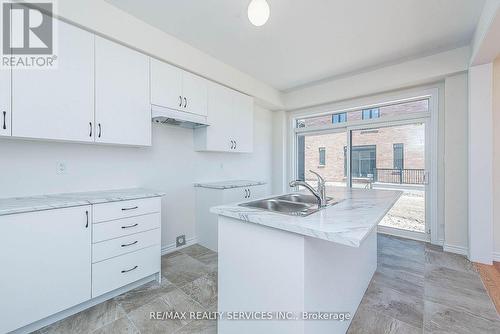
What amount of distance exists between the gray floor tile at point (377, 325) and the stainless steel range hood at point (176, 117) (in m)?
2.55

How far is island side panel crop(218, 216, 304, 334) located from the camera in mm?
1072

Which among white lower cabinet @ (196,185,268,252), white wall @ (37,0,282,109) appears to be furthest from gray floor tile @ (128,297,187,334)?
white wall @ (37,0,282,109)

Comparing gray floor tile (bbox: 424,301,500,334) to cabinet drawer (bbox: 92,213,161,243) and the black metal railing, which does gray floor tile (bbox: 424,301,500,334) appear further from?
cabinet drawer (bbox: 92,213,161,243)

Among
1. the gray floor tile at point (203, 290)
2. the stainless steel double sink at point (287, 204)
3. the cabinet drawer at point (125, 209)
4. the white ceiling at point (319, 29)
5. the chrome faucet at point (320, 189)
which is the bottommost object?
the gray floor tile at point (203, 290)

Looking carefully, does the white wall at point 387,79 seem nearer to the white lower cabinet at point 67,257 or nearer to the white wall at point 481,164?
the white wall at point 481,164

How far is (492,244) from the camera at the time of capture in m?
2.53

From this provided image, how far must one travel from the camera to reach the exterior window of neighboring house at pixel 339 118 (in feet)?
13.0

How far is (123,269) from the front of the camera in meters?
1.90

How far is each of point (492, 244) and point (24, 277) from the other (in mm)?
4507

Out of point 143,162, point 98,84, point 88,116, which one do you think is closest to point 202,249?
point 143,162

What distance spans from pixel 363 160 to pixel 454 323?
2595mm

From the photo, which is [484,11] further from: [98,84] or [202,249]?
[202,249]

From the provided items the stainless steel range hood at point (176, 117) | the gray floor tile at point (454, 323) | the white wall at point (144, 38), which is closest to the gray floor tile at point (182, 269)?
the stainless steel range hood at point (176, 117)

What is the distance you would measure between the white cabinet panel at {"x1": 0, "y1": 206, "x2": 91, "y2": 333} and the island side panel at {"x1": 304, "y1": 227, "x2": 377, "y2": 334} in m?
1.70
